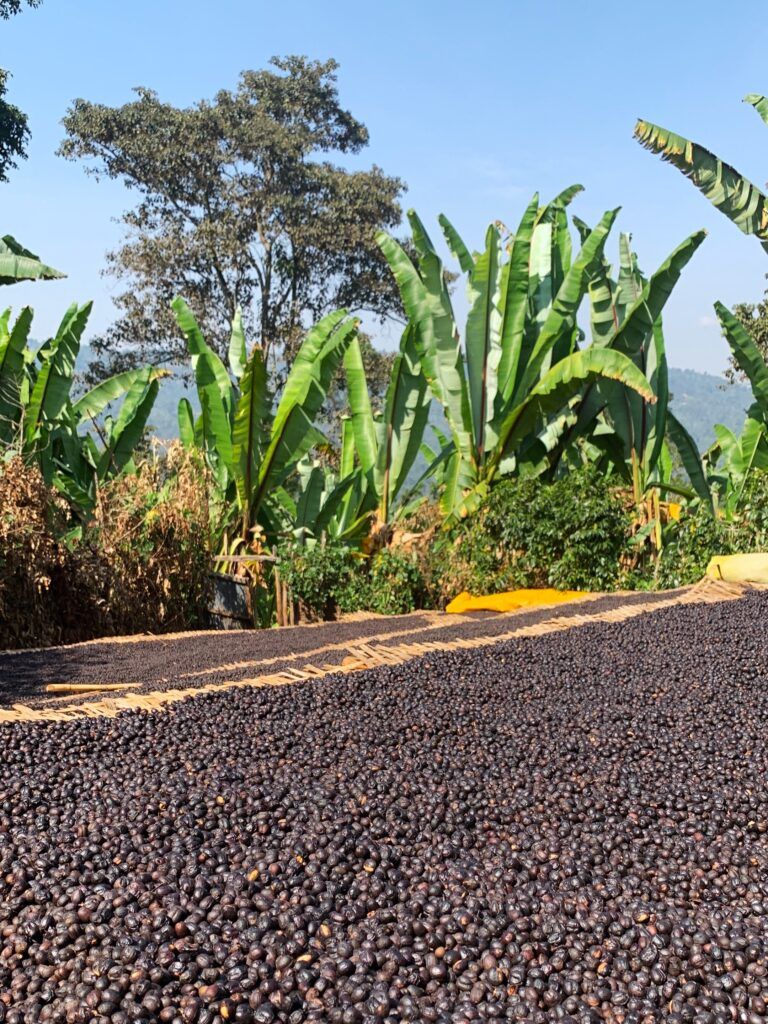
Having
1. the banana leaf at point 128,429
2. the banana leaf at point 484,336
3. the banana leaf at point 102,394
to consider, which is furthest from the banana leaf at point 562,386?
the banana leaf at point 102,394

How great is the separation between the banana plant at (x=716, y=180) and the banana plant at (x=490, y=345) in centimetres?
143

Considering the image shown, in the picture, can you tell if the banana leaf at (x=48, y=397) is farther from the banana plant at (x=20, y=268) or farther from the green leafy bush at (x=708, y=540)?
the green leafy bush at (x=708, y=540)

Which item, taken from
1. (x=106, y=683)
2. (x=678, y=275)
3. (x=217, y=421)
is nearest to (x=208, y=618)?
(x=217, y=421)

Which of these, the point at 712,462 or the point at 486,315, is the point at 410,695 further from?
the point at 712,462

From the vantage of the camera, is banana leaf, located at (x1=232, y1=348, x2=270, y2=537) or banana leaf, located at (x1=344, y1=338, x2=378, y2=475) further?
banana leaf, located at (x1=344, y1=338, x2=378, y2=475)

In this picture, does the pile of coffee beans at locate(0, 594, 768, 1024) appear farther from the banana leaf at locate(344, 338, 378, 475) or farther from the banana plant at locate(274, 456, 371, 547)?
the banana leaf at locate(344, 338, 378, 475)

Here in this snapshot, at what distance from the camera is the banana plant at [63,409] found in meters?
8.09

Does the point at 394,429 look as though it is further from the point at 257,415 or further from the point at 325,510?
the point at 257,415

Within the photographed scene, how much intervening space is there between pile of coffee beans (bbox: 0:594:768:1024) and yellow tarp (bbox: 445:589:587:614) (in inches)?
145

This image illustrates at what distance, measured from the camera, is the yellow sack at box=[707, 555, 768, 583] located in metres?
7.43

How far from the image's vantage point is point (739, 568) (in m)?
7.59

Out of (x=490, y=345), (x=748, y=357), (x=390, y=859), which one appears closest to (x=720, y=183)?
(x=748, y=357)

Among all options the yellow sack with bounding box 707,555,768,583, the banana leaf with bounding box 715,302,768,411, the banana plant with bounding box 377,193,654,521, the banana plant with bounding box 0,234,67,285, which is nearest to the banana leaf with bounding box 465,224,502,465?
the banana plant with bounding box 377,193,654,521

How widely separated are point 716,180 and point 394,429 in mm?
3715
